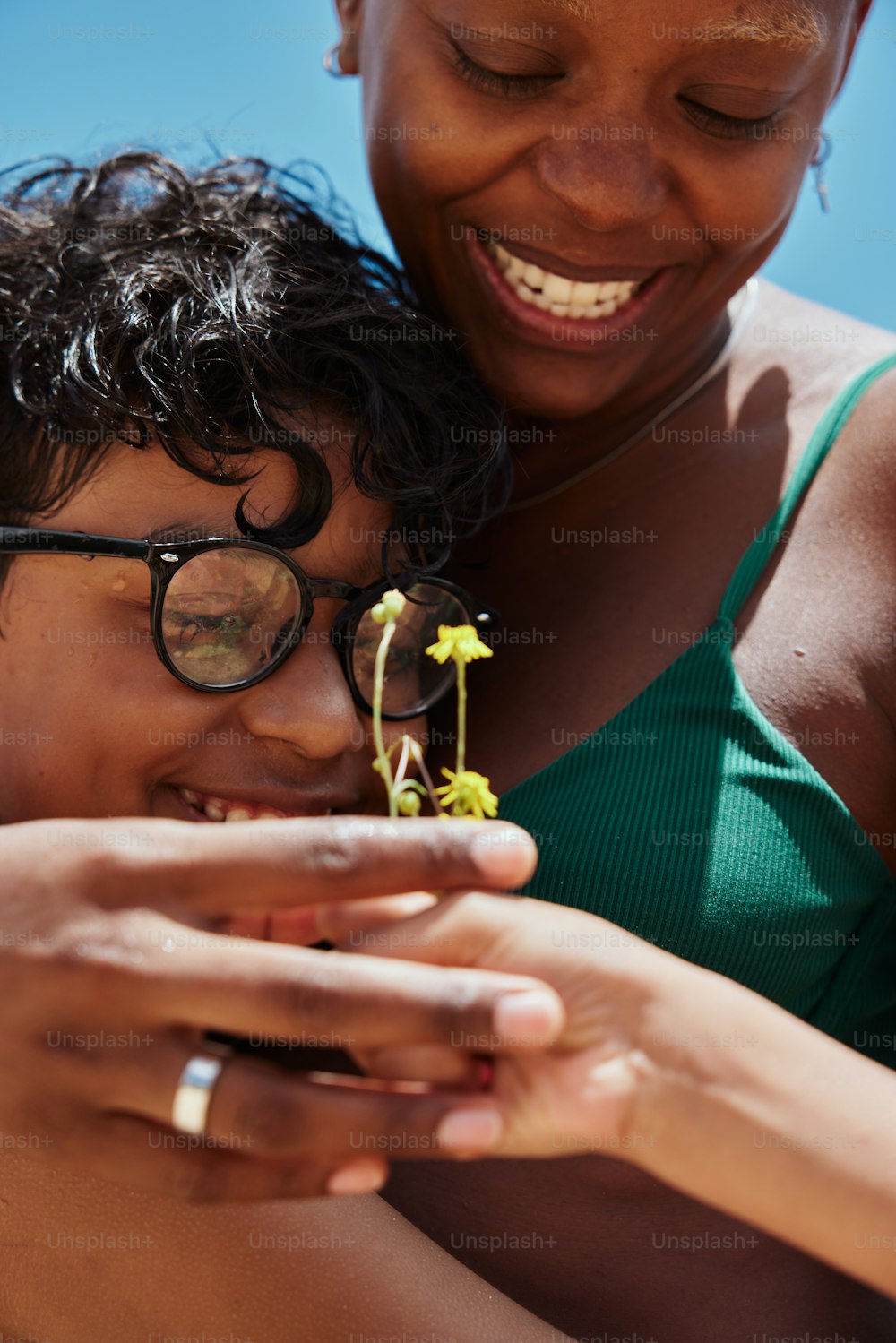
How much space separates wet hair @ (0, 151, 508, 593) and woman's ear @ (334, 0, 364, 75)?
0.34m

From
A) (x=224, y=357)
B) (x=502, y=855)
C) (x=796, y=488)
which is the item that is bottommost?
(x=502, y=855)

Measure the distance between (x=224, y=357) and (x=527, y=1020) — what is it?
1202 mm

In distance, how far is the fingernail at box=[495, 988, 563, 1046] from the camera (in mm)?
1079

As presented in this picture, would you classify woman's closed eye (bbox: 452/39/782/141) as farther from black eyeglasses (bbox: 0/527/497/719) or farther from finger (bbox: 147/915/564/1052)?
finger (bbox: 147/915/564/1052)

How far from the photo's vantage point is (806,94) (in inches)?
82.2

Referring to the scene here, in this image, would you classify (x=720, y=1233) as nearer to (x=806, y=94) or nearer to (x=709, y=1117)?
(x=709, y=1117)

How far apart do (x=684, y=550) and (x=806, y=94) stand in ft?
2.56

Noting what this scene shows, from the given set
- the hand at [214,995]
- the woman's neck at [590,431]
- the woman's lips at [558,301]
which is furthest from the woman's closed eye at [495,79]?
the hand at [214,995]

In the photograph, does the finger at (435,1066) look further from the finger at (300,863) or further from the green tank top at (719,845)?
the green tank top at (719,845)

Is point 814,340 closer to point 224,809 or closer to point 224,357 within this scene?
point 224,357

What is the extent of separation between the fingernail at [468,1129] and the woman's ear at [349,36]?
203 cm

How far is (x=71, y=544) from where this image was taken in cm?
178

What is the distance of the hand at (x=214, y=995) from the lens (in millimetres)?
1122

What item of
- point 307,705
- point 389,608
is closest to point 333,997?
point 389,608
